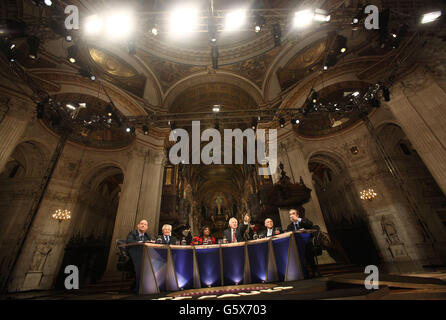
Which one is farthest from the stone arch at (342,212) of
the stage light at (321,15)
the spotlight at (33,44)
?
the spotlight at (33,44)

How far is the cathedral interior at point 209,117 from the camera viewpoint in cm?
583

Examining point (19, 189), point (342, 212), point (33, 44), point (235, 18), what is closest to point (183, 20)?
point (235, 18)

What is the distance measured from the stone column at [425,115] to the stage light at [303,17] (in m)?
4.70

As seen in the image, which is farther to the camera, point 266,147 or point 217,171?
point 217,171

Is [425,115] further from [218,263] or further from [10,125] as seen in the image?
[10,125]

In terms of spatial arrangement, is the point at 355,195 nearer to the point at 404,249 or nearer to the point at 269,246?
the point at 404,249

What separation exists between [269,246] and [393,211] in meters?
8.93

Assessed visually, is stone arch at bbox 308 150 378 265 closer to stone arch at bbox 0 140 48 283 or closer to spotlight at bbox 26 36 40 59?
spotlight at bbox 26 36 40 59

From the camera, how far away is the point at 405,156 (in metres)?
9.76

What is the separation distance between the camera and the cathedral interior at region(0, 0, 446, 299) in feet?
19.1
